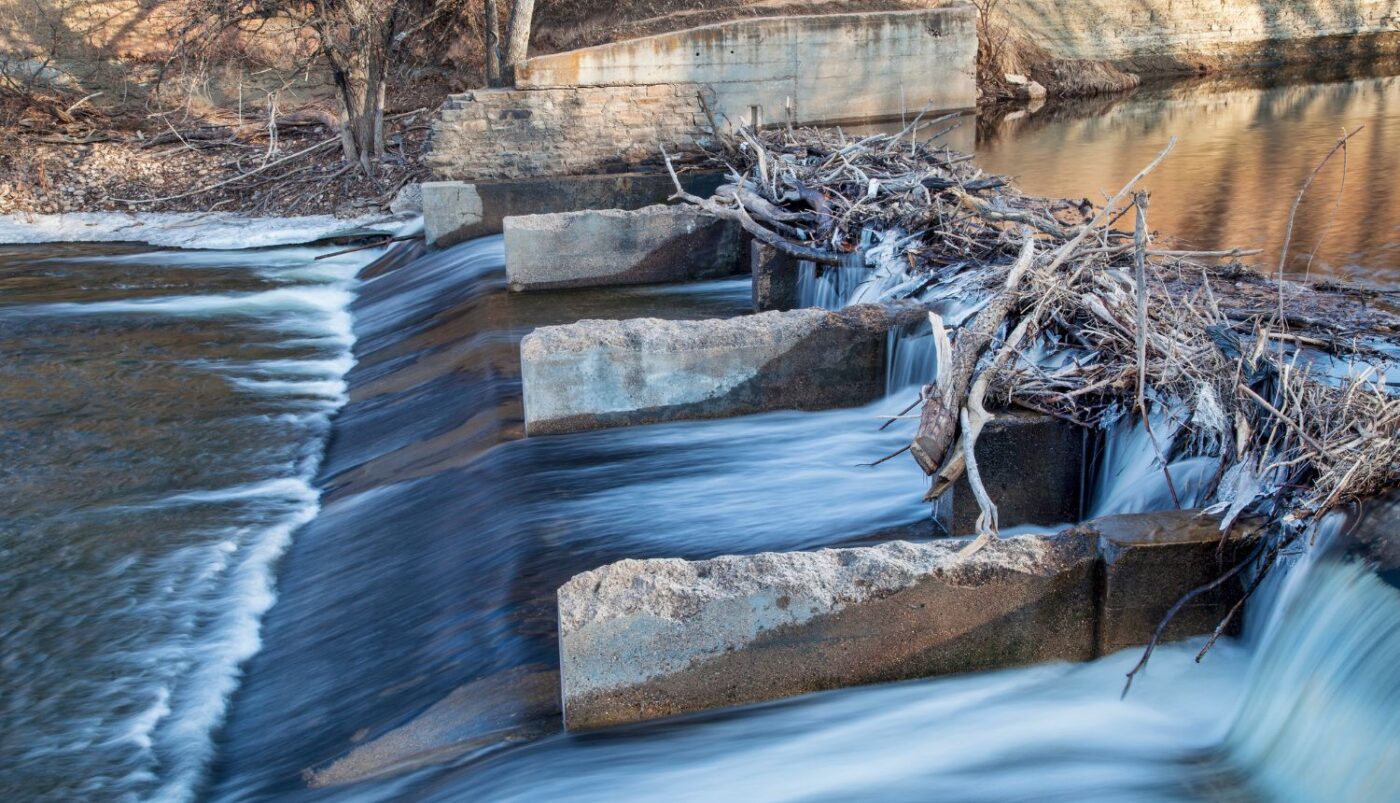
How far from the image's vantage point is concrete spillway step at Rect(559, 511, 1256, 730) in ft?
13.0

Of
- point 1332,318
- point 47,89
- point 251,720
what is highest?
point 47,89

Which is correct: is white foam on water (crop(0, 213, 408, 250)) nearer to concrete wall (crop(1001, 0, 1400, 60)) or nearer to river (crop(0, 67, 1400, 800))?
river (crop(0, 67, 1400, 800))

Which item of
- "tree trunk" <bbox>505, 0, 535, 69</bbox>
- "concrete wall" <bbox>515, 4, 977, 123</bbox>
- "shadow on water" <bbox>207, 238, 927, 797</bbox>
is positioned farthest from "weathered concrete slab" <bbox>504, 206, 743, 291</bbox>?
"concrete wall" <bbox>515, 4, 977, 123</bbox>

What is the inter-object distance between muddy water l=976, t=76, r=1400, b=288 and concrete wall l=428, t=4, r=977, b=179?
1.64m

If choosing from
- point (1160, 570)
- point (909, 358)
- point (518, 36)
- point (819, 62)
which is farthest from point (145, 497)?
point (819, 62)

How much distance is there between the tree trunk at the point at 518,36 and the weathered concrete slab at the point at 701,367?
23.2 feet

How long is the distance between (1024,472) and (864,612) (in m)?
1.38

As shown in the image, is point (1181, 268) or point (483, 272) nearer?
point (1181, 268)

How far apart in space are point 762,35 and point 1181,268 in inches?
461

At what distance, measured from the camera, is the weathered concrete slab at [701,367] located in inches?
260

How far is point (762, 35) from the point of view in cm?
1816

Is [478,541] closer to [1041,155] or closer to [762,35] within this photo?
Result: [1041,155]

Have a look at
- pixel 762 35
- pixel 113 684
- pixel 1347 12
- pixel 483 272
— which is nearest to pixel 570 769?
pixel 113 684

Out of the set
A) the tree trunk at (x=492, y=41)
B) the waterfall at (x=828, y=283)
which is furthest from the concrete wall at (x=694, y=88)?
the waterfall at (x=828, y=283)
